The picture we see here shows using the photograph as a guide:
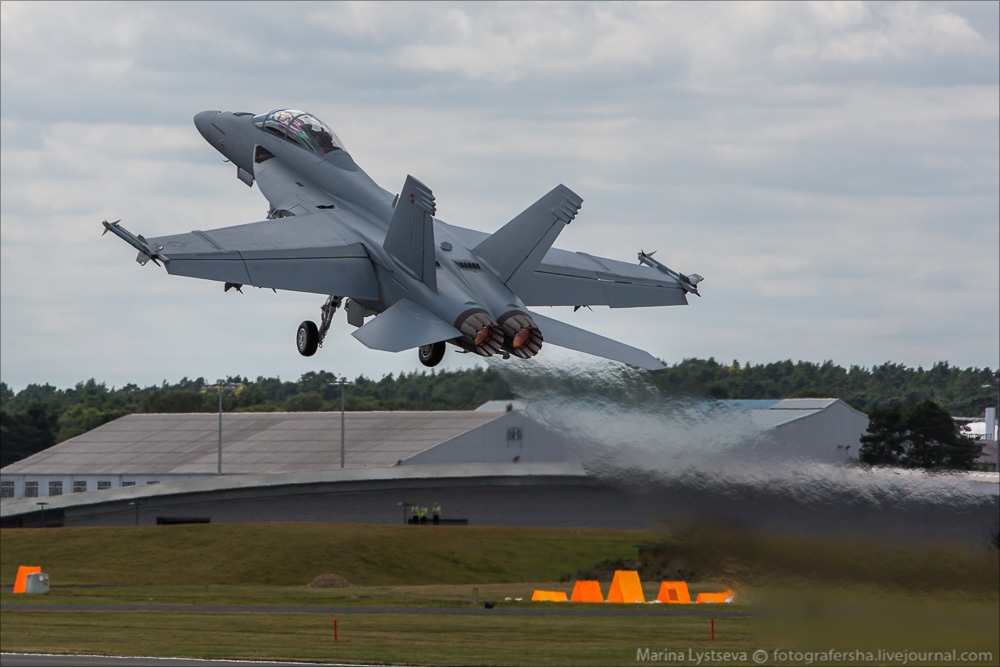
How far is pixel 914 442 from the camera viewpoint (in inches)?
850

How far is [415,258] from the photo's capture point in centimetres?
2216

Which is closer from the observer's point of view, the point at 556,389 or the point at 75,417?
the point at 556,389

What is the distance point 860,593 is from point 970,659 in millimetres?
2077

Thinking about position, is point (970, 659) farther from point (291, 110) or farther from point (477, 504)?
point (477, 504)

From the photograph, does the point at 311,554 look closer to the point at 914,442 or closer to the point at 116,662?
the point at 116,662

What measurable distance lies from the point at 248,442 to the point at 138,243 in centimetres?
7830

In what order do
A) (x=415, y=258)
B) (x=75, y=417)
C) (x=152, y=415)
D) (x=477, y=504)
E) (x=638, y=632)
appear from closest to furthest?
1. (x=415, y=258)
2. (x=638, y=632)
3. (x=477, y=504)
4. (x=152, y=415)
5. (x=75, y=417)

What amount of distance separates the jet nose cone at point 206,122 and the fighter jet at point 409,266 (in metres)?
4.07

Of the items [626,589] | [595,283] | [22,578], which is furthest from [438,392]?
[22,578]

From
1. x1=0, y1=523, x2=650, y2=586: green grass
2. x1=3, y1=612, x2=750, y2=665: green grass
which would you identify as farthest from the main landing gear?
x1=0, y1=523, x2=650, y2=586: green grass

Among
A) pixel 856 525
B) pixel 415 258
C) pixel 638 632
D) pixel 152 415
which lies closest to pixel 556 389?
pixel 415 258

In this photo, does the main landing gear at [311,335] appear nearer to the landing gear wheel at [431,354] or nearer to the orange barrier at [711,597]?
the landing gear wheel at [431,354]

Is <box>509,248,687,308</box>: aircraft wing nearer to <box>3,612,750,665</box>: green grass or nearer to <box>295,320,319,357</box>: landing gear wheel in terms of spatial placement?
<box>295,320,319,357</box>: landing gear wheel

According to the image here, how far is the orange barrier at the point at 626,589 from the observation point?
52.1 m
